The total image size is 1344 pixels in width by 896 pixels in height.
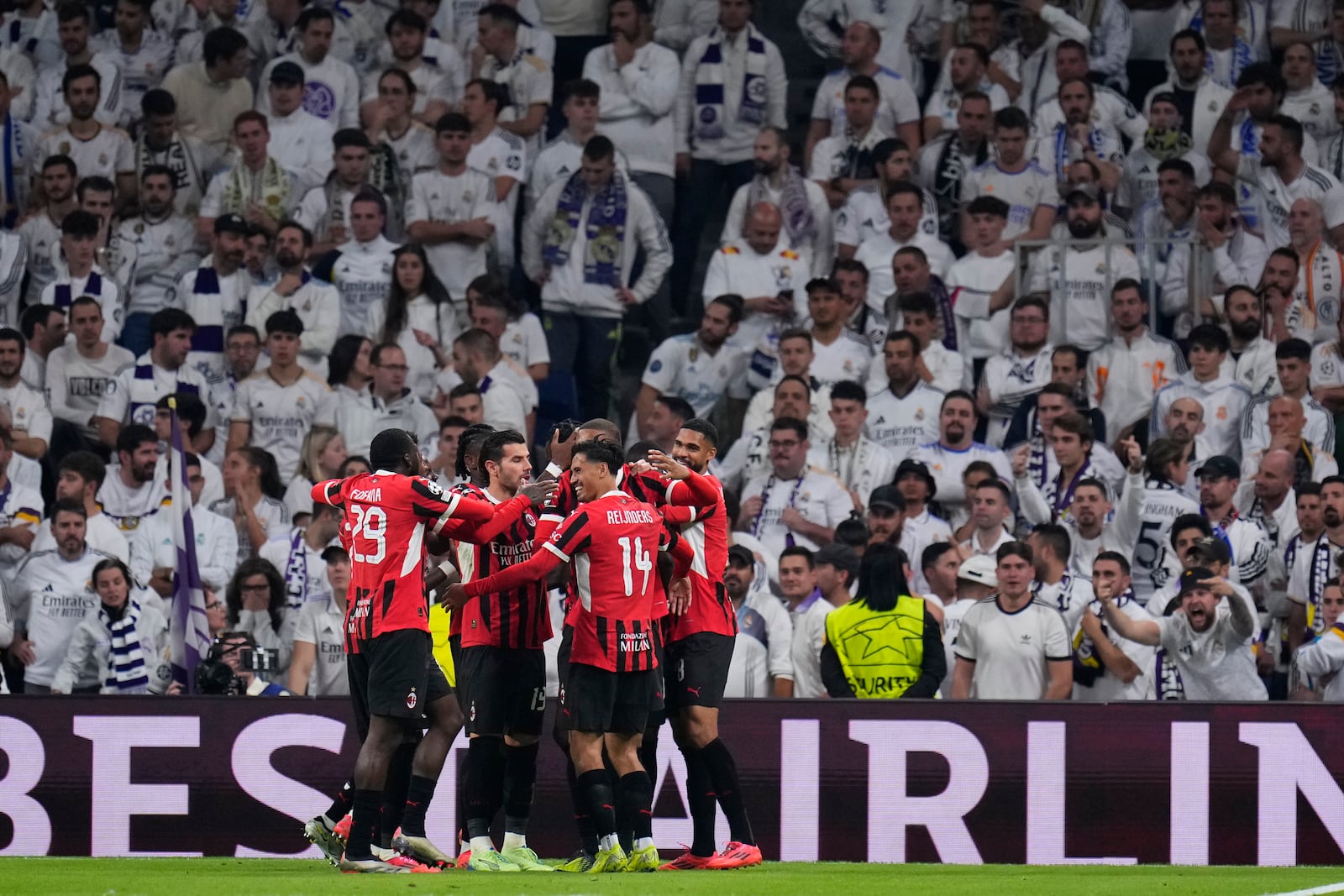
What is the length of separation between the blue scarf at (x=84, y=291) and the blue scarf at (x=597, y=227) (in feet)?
11.8

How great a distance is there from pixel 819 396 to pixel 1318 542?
3.74 m

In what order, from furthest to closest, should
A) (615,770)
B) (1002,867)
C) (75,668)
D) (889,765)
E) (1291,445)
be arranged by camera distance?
1. (1291,445)
2. (75,668)
3. (889,765)
4. (1002,867)
5. (615,770)

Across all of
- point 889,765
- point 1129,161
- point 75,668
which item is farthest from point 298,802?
point 1129,161

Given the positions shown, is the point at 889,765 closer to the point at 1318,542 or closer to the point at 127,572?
the point at 1318,542

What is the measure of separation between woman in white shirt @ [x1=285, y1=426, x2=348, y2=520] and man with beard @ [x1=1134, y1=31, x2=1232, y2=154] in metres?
7.39

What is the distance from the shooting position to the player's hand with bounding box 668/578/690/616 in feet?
33.0

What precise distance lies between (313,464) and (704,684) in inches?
226

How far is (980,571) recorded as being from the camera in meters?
13.0

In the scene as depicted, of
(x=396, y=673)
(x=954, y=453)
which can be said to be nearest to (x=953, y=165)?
(x=954, y=453)

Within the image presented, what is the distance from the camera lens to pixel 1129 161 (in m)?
17.4

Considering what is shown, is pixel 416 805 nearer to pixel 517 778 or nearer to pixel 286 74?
pixel 517 778

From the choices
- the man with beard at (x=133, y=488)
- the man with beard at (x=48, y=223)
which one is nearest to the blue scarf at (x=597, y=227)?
the man with beard at (x=133, y=488)

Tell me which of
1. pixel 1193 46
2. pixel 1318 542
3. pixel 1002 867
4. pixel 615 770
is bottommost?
pixel 1002 867

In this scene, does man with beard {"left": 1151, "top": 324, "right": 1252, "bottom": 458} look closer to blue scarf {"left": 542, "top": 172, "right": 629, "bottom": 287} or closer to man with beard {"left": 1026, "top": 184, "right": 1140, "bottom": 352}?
man with beard {"left": 1026, "top": 184, "right": 1140, "bottom": 352}
